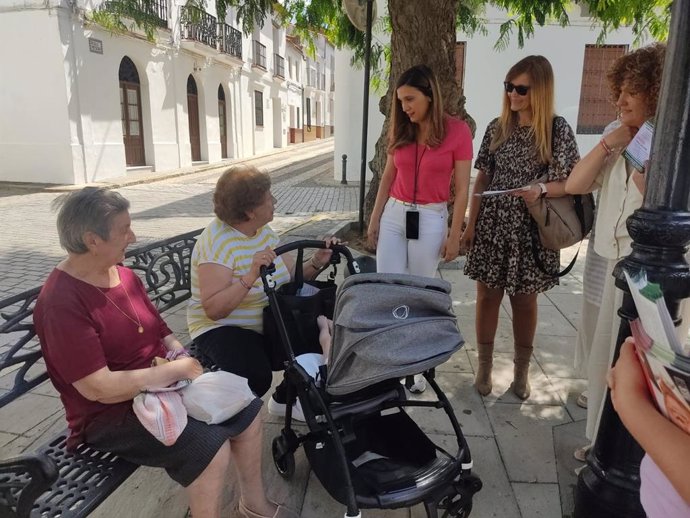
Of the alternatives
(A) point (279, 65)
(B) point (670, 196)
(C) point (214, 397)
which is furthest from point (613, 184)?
(A) point (279, 65)

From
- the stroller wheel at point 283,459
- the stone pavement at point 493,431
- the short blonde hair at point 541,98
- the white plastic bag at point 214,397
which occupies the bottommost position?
the stone pavement at point 493,431

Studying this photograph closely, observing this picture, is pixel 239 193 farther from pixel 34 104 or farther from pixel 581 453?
pixel 34 104

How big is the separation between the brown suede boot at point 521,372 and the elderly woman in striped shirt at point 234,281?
1.37 metres

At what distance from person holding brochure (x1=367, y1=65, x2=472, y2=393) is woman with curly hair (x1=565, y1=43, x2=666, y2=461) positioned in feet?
2.39

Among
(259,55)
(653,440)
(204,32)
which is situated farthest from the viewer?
(259,55)

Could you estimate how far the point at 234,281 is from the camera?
2408 mm

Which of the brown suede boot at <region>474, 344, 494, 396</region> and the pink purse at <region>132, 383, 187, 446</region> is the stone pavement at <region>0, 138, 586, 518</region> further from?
the pink purse at <region>132, 383, 187, 446</region>

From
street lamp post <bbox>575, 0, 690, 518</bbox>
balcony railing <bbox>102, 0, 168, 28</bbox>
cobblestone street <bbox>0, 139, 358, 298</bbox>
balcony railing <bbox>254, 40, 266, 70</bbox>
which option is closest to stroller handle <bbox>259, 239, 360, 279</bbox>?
street lamp post <bbox>575, 0, 690, 518</bbox>

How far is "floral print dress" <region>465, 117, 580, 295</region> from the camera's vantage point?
2.68 metres

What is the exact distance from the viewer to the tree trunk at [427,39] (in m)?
5.19

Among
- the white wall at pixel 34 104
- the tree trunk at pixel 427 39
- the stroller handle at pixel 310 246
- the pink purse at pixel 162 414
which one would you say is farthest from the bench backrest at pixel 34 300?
Answer: the white wall at pixel 34 104

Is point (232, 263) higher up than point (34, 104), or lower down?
lower down

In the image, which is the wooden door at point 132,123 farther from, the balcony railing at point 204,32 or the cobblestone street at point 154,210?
the balcony railing at point 204,32

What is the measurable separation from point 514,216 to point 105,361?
6.98 ft
